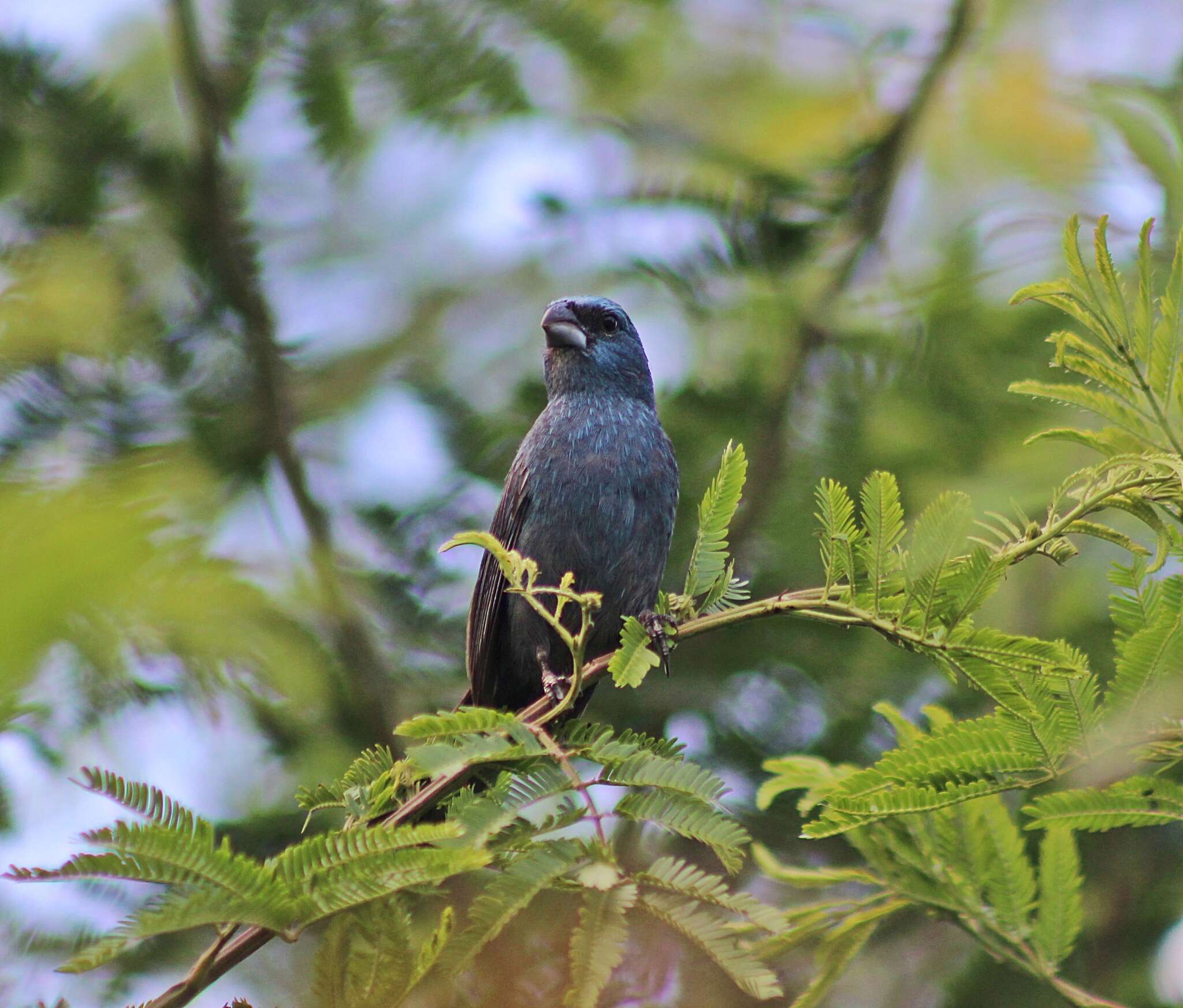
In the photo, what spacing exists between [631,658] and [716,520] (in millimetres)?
313

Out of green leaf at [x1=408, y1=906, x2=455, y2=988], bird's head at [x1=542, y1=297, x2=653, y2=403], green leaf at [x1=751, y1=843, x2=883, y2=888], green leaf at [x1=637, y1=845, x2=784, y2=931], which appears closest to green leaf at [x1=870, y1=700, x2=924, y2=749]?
green leaf at [x1=751, y1=843, x2=883, y2=888]

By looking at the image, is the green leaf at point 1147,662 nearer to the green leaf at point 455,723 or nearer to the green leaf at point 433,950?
the green leaf at point 455,723

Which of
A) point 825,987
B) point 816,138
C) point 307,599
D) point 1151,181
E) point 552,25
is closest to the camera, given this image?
point 825,987

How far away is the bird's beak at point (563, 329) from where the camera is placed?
4.19 meters

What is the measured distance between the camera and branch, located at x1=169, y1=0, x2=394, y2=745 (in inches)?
162

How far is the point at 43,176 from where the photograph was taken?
12.7 ft

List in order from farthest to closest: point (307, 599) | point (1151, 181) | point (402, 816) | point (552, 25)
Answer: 1. point (552, 25)
2. point (1151, 181)
3. point (307, 599)
4. point (402, 816)

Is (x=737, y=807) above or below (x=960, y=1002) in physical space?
above

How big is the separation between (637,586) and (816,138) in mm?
3006

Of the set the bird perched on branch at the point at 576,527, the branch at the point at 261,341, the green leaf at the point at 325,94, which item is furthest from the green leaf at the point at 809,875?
the green leaf at the point at 325,94

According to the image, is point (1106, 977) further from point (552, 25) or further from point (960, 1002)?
point (552, 25)

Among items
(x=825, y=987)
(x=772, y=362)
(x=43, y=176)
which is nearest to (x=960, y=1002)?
(x=825, y=987)

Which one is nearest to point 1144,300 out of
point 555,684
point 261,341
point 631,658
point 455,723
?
point 631,658

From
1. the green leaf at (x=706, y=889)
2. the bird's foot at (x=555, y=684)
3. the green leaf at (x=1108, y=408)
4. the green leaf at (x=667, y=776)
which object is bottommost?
the bird's foot at (x=555, y=684)
